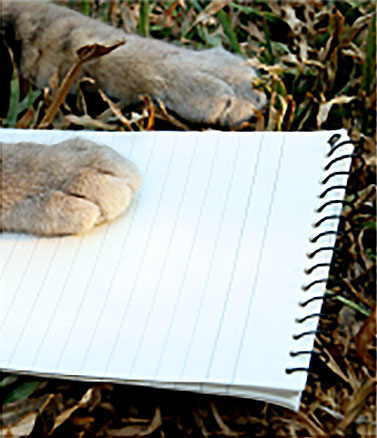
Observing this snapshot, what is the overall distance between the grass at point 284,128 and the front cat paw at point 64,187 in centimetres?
18

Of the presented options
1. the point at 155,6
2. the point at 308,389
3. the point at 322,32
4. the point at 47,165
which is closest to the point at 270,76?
the point at 322,32

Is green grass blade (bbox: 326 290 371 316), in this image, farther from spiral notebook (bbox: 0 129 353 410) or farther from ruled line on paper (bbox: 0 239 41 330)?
ruled line on paper (bbox: 0 239 41 330)

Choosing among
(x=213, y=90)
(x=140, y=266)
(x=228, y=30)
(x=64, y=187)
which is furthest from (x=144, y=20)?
(x=140, y=266)

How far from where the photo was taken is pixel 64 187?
37.0 inches

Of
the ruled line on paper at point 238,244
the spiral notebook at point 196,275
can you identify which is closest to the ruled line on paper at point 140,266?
the spiral notebook at point 196,275

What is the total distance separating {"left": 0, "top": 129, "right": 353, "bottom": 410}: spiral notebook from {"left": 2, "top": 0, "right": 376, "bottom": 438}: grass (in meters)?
0.07

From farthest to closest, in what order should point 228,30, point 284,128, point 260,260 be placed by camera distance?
point 228,30
point 284,128
point 260,260

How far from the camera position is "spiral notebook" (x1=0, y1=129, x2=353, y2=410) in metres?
0.76

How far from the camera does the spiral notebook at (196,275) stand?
0.76 meters

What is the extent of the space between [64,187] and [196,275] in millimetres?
214

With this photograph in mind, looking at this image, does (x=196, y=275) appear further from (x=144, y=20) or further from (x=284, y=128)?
(x=144, y=20)

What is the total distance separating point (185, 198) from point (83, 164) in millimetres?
133

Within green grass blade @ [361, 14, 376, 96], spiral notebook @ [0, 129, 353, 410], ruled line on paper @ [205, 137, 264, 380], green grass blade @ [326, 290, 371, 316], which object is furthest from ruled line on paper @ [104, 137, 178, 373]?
green grass blade @ [361, 14, 376, 96]

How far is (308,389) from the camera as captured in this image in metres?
0.88
